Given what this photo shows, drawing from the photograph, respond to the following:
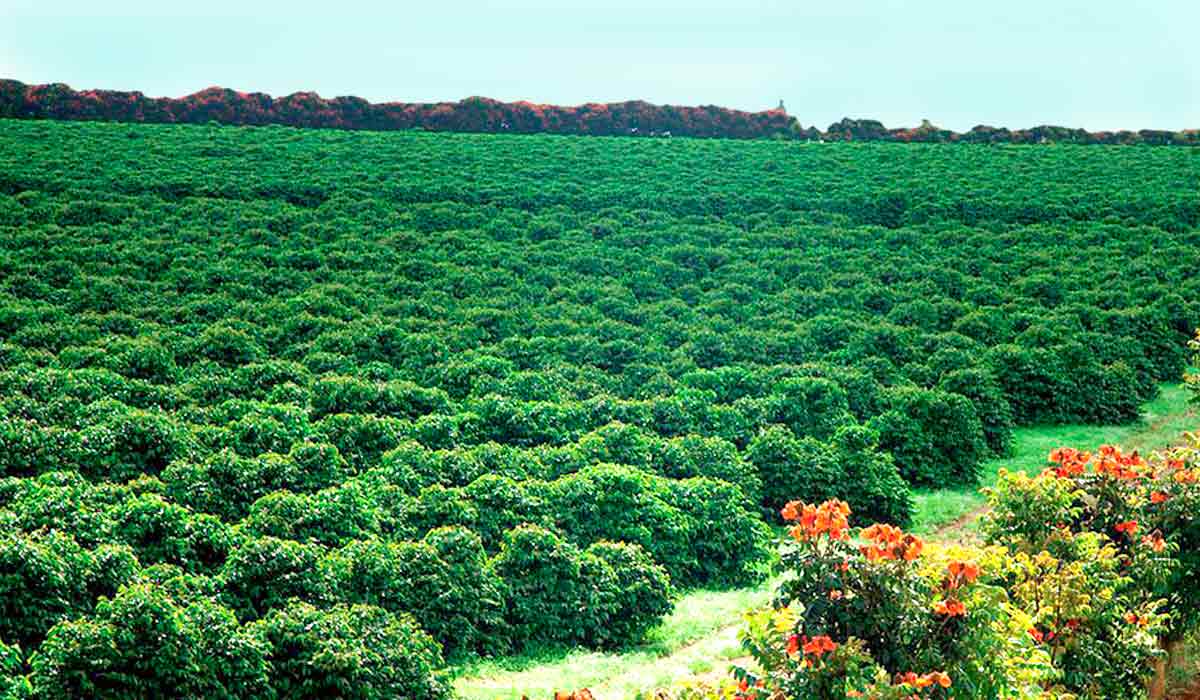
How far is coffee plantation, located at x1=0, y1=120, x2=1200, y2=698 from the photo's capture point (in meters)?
9.94

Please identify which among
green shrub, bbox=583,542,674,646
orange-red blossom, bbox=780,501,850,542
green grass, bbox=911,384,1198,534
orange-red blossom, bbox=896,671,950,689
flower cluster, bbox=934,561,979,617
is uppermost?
orange-red blossom, bbox=780,501,850,542

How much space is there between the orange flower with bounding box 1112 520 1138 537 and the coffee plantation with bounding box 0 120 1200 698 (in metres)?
4.54

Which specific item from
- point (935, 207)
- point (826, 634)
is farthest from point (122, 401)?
point (935, 207)

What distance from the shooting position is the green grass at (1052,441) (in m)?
16.0

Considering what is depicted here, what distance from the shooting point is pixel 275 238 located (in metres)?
28.2

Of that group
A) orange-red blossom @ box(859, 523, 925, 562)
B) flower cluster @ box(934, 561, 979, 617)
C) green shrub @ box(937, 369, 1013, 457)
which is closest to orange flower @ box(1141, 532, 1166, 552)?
flower cluster @ box(934, 561, 979, 617)

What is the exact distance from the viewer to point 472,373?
1831 cm

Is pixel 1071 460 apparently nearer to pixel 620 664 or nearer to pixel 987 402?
pixel 620 664

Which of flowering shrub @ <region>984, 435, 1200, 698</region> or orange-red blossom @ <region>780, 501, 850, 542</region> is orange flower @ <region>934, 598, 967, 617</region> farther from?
flowering shrub @ <region>984, 435, 1200, 698</region>

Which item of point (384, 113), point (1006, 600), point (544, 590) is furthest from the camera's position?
point (384, 113)

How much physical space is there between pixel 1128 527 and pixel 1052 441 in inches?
450

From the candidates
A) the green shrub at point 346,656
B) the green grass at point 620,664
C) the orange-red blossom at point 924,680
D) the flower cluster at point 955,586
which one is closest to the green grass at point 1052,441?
the green grass at point 620,664

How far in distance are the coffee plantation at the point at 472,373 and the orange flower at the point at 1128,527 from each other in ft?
14.9

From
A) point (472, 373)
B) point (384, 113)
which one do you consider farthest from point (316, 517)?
point (384, 113)
